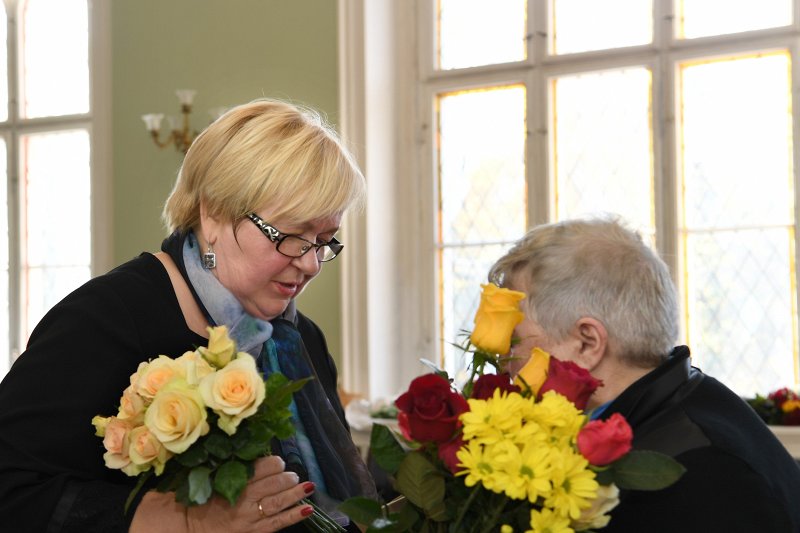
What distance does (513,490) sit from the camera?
1.33 metres

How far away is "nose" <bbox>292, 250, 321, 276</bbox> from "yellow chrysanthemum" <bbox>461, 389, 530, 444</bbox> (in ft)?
2.86

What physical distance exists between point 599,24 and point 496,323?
167 inches

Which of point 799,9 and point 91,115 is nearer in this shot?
point 799,9

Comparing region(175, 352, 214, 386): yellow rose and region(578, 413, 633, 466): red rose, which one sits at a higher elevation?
region(175, 352, 214, 386): yellow rose

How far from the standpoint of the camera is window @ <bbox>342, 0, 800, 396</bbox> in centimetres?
503

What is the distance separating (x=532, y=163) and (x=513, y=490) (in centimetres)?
430

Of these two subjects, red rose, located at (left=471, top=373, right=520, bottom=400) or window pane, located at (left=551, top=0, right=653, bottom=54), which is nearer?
red rose, located at (left=471, top=373, right=520, bottom=400)

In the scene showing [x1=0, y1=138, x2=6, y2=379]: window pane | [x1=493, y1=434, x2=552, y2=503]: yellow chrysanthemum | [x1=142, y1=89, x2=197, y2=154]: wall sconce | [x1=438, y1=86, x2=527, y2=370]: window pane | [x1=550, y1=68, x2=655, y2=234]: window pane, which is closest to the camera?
[x1=493, y1=434, x2=552, y2=503]: yellow chrysanthemum

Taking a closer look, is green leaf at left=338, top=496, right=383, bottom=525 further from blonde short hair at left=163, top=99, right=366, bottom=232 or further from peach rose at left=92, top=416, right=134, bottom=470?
blonde short hair at left=163, top=99, right=366, bottom=232

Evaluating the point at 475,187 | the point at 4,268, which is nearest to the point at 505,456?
the point at 475,187

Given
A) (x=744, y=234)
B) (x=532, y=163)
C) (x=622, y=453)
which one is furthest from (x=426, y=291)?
(x=622, y=453)

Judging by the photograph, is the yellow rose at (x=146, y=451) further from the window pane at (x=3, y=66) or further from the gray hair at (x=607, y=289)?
the window pane at (x=3, y=66)

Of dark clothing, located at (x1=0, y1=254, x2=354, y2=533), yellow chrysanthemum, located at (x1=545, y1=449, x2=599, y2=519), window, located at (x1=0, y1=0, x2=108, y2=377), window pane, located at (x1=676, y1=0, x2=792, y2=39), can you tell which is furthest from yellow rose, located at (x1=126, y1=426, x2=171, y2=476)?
window, located at (x1=0, y1=0, x2=108, y2=377)

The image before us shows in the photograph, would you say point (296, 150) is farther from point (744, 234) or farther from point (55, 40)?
point (55, 40)
